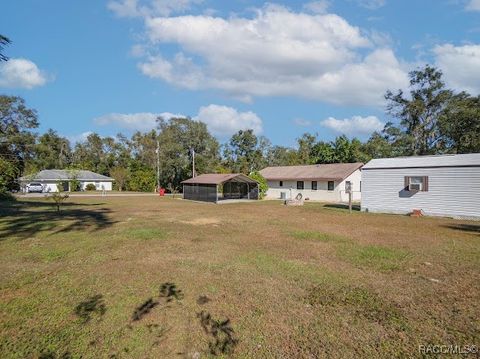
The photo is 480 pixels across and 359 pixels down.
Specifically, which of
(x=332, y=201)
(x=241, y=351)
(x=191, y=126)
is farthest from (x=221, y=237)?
(x=191, y=126)

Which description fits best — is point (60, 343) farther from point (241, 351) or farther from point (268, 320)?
point (268, 320)

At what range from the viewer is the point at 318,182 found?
33.8m

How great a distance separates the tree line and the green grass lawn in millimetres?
18997

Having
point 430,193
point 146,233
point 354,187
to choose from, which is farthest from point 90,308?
point 354,187

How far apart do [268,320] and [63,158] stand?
3024 inches

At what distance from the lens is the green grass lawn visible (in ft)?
14.4

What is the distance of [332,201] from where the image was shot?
106 feet

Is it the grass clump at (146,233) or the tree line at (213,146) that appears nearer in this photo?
the grass clump at (146,233)

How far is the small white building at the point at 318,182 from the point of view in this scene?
104 feet

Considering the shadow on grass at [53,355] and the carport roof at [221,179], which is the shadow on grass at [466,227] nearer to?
the shadow on grass at [53,355]

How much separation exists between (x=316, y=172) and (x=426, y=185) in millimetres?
15927

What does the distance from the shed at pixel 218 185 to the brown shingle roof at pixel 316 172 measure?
3.79m

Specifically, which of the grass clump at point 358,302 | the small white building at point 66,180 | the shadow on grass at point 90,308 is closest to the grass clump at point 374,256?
the grass clump at point 358,302

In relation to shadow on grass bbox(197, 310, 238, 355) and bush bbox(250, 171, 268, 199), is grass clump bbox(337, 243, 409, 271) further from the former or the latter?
bush bbox(250, 171, 268, 199)
